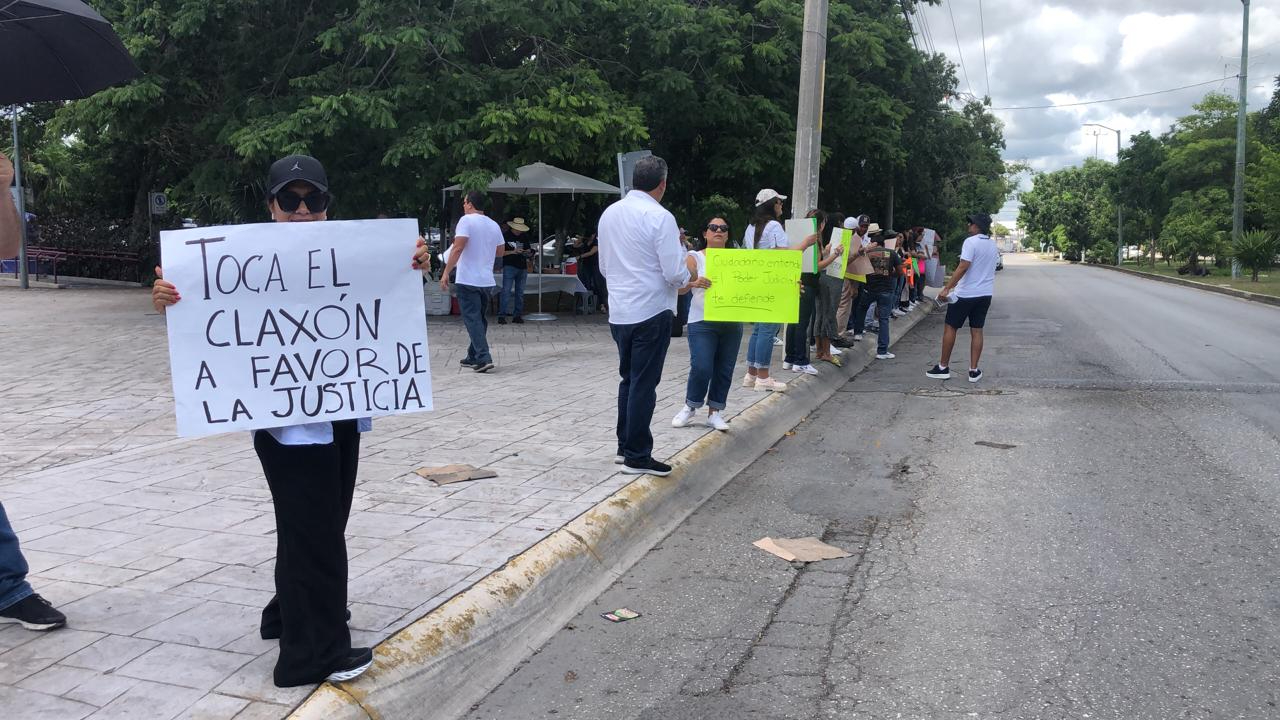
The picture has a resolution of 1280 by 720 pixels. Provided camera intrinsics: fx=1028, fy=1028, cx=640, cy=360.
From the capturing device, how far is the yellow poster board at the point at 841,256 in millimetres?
10891

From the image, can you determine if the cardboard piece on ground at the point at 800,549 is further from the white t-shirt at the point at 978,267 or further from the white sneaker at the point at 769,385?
the white t-shirt at the point at 978,267

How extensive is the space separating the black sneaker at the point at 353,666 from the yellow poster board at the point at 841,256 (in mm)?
8185

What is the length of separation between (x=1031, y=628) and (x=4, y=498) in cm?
535

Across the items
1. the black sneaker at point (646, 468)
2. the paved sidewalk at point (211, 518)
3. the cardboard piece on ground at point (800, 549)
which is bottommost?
the cardboard piece on ground at point (800, 549)

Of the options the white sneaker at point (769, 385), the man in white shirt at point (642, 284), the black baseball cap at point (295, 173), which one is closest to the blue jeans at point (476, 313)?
the white sneaker at point (769, 385)

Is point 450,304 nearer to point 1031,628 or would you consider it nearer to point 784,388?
point 784,388

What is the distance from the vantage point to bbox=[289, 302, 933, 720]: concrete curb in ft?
11.3

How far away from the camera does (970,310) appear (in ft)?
37.1

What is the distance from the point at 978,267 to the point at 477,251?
5.37 m

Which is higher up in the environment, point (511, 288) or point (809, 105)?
point (809, 105)

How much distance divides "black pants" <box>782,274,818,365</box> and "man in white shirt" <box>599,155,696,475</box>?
15.6ft

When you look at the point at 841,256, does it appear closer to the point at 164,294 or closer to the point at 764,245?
the point at 764,245

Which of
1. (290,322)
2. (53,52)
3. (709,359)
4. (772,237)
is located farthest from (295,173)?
(772,237)

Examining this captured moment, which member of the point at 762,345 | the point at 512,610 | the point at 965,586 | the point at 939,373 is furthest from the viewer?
the point at 939,373
